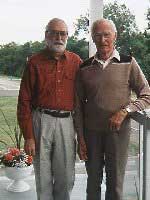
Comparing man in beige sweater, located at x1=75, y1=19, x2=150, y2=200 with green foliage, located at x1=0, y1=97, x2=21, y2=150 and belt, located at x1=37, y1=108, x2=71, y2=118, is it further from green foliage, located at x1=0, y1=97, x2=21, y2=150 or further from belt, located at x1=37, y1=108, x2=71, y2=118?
green foliage, located at x1=0, y1=97, x2=21, y2=150

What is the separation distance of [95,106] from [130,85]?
26cm

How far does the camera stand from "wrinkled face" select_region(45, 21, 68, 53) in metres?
2.34

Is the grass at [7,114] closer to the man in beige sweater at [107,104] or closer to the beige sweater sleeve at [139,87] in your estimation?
the man in beige sweater at [107,104]

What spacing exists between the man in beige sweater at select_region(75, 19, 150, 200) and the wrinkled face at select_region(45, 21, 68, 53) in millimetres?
198

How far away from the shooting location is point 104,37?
2.22m

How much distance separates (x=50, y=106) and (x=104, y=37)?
22.2 inches

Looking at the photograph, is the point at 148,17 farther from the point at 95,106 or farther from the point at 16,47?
the point at 95,106

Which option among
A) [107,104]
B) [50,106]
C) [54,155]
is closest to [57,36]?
[50,106]

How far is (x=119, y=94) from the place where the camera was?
7.24ft

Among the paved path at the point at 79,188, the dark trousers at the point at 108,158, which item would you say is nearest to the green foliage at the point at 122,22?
the paved path at the point at 79,188

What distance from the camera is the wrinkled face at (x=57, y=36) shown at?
234cm

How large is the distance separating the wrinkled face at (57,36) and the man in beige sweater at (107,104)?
198 millimetres

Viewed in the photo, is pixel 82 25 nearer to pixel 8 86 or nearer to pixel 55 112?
pixel 8 86

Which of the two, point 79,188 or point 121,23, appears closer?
point 79,188
